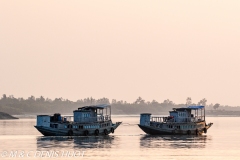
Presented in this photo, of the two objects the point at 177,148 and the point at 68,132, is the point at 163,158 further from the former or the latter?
the point at 68,132

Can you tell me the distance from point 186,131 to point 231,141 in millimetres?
16638

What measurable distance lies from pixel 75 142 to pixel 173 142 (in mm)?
16323

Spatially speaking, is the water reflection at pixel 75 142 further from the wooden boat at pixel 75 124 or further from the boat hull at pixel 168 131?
the boat hull at pixel 168 131

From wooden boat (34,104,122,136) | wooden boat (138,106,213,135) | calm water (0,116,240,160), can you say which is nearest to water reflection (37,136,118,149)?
calm water (0,116,240,160)

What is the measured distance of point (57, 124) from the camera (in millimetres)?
132875

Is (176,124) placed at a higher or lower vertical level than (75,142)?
higher

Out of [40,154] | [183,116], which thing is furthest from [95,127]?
[40,154]

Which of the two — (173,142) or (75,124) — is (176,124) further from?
(173,142)

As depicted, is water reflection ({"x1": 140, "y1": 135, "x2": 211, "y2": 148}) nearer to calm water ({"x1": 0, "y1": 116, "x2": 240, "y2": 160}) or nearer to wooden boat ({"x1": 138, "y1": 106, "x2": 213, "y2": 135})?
calm water ({"x1": 0, "y1": 116, "x2": 240, "y2": 160})

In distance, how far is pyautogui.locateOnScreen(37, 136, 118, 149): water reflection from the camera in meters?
109

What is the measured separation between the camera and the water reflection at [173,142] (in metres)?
113

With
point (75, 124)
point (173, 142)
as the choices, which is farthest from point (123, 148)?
point (75, 124)

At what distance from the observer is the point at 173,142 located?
393 ft

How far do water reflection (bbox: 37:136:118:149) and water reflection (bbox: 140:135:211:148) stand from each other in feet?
20.2
